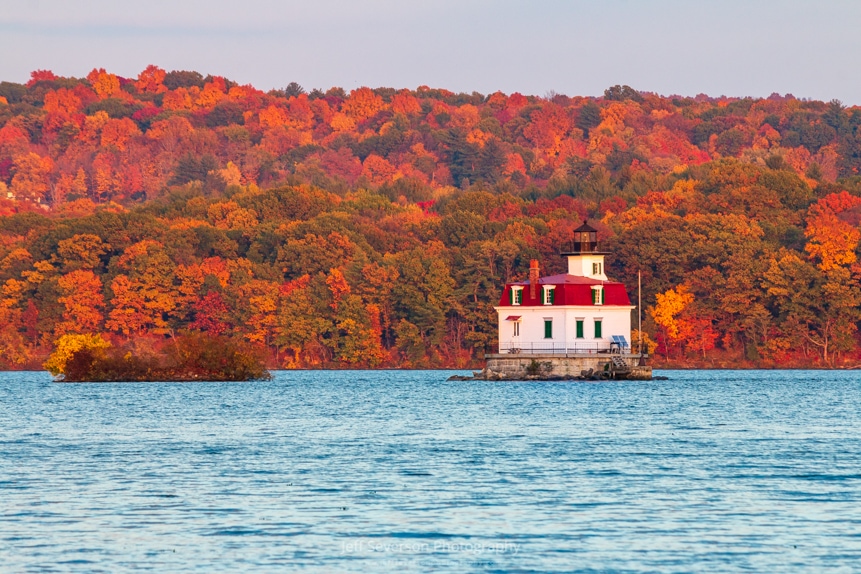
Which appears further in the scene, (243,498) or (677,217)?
(677,217)

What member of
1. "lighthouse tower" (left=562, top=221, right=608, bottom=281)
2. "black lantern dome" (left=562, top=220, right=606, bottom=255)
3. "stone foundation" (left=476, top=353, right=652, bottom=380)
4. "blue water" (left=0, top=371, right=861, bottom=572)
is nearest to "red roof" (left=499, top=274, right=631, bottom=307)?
"lighthouse tower" (left=562, top=221, right=608, bottom=281)

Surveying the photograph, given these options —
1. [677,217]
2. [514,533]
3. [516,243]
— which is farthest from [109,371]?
[514,533]

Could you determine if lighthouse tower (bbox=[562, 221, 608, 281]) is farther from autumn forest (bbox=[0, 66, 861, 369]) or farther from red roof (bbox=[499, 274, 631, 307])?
autumn forest (bbox=[0, 66, 861, 369])

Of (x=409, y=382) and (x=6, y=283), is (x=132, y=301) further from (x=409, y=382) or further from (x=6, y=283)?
(x=409, y=382)

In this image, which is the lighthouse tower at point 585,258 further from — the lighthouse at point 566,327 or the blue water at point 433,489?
the blue water at point 433,489

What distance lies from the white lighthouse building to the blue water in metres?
19.2

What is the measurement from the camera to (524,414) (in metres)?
56.8

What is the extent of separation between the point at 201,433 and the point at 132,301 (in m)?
72.1

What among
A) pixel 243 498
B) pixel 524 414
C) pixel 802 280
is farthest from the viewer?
pixel 802 280

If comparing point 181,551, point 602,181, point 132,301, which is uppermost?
point 602,181

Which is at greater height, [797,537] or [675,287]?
[675,287]

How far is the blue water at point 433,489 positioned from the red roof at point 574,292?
19.6 m

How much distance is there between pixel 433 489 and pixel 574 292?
164ft

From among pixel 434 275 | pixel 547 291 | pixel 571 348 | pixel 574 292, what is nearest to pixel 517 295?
pixel 547 291
